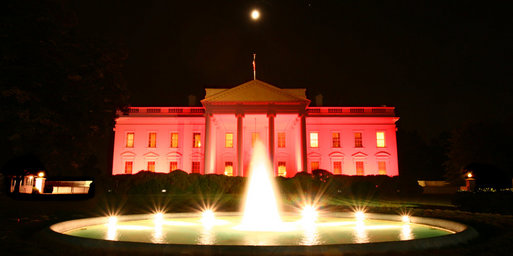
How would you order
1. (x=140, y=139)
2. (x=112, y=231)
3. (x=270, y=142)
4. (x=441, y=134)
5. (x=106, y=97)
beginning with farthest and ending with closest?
1. (x=441, y=134)
2. (x=140, y=139)
3. (x=270, y=142)
4. (x=106, y=97)
5. (x=112, y=231)

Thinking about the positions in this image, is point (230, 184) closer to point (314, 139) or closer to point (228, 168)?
point (228, 168)

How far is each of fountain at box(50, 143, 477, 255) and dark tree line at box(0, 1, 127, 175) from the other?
281 inches

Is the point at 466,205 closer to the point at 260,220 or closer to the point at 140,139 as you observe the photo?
the point at 260,220

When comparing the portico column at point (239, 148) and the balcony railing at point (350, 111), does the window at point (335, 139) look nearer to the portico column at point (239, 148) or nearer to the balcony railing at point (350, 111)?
the balcony railing at point (350, 111)

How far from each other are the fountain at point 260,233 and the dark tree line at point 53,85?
713 cm

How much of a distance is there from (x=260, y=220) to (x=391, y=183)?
2236 centimetres

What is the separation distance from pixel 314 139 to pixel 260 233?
3502 centimetres

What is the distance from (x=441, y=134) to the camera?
70.0 metres

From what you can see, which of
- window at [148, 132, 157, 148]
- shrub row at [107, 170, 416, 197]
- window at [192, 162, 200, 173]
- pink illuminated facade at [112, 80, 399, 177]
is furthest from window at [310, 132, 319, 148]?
window at [148, 132, 157, 148]

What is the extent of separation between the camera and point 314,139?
42.9 m

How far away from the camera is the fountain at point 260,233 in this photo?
19.0ft

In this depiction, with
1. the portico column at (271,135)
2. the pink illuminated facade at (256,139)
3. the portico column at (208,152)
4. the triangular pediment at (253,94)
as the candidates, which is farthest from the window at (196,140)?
the portico column at (271,135)

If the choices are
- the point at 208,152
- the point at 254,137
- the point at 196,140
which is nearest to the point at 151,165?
the point at 196,140

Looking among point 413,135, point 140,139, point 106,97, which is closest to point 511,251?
point 106,97
